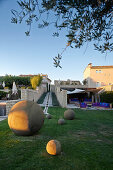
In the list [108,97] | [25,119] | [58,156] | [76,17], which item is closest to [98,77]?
[108,97]

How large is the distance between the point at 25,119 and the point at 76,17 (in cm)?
481

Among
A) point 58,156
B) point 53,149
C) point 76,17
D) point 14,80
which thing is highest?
point 14,80

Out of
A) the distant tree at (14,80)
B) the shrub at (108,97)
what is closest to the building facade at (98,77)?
the shrub at (108,97)

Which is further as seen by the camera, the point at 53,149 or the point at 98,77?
the point at 98,77

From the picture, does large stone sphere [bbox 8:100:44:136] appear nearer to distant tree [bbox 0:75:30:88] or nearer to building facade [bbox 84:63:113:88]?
building facade [bbox 84:63:113:88]

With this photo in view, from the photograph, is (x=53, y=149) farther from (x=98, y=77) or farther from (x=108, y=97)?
(x=98, y=77)

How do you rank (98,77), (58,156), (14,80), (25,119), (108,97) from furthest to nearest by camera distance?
(14,80), (98,77), (108,97), (25,119), (58,156)

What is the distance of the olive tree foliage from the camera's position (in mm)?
4227

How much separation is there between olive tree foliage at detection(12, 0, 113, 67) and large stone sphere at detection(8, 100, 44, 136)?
2.99 m

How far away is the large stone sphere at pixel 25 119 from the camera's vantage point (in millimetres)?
5992

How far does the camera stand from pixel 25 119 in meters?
5.95

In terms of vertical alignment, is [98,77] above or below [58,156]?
above

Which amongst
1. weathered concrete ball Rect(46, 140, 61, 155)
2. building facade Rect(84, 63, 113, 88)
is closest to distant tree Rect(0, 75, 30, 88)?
building facade Rect(84, 63, 113, 88)

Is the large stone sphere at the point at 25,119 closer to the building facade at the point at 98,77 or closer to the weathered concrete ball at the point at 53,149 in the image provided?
the weathered concrete ball at the point at 53,149
